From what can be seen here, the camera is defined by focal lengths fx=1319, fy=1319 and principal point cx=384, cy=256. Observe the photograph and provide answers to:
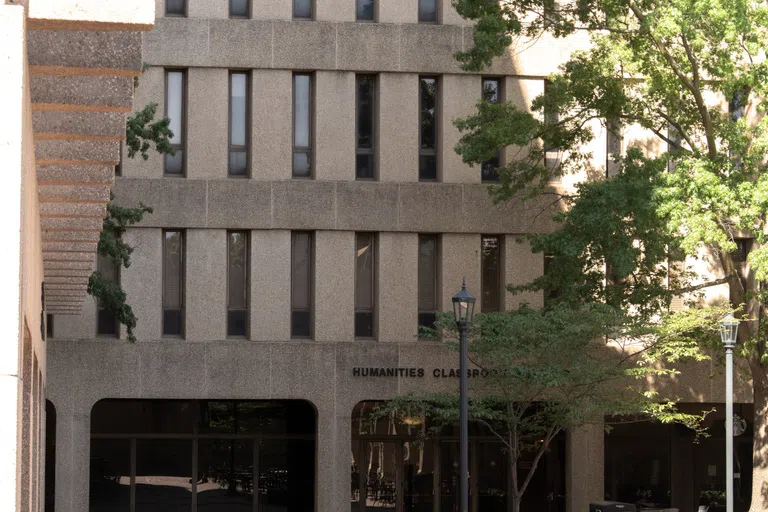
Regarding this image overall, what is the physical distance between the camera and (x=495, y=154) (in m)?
33.2

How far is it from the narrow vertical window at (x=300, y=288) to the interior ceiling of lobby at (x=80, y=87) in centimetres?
2185

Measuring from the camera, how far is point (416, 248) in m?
32.8

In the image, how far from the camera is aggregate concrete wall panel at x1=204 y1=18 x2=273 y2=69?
32.3 m

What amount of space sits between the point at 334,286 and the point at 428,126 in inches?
185

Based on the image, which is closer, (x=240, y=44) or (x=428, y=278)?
(x=240, y=44)

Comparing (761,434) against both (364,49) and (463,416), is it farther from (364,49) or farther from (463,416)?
(364,49)

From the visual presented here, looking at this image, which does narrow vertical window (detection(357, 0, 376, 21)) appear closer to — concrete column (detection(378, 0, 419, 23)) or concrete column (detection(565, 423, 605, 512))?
concrete column (detection(378, 0, 419, 23))

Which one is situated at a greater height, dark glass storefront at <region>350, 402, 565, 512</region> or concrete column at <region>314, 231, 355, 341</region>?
concrete column at <region>314, 231, 355, 341</region>

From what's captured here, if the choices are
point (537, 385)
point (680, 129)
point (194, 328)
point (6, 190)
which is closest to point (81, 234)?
point (6, 190)

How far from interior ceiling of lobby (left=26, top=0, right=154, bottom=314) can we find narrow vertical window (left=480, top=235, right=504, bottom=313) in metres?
23.0

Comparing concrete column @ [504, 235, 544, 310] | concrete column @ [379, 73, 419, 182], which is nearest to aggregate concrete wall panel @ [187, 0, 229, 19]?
concrete column @ [379, 73, 419, 182]

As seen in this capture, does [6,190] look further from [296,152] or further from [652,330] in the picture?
[296,152]

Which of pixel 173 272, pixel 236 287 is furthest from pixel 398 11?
pixel 173 272

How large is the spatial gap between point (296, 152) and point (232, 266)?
3.25 meters
